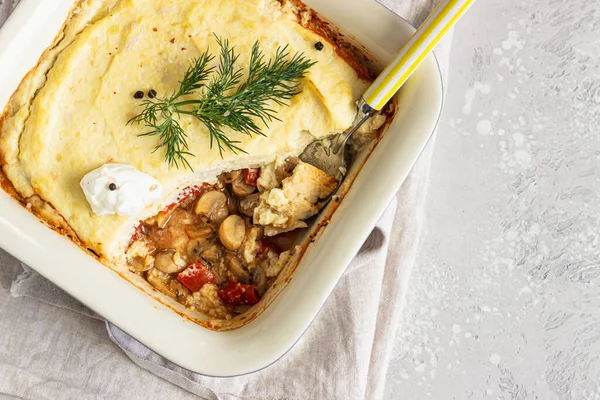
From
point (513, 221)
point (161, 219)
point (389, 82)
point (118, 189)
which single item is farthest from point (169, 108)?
point (513, 221)

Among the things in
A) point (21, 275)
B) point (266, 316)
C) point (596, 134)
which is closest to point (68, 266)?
point (21, 275)

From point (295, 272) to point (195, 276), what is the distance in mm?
440

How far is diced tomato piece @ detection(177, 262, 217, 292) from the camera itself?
254 centimetres

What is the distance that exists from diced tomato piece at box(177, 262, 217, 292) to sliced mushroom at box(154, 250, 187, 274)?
29mm

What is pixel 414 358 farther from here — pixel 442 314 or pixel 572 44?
pixel 572 44

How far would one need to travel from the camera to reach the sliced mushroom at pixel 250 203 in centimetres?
254

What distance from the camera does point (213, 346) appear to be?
231 cm

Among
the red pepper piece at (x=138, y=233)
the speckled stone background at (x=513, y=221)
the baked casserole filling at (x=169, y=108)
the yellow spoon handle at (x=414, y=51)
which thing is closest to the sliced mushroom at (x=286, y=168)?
the baked casserole filling at (x=169, y=108)

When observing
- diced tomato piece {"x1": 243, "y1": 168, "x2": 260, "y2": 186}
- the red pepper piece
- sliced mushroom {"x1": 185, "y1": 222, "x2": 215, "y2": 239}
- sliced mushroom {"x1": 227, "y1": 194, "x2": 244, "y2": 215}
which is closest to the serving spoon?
diced tomato piece {"x1": 243, "y1": 168, "x2": 260, "y2": 186}

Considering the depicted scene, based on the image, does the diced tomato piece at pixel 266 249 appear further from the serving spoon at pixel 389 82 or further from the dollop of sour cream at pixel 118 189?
the dollop of sour cream at pixel 118 189

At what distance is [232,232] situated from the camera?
99.9 inches

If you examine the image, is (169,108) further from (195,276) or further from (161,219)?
(195,276)

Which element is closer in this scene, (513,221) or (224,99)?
(224,99)

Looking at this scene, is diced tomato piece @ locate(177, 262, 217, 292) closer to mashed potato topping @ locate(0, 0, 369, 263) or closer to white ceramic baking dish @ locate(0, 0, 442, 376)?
white ceramic baking dish @ locate(0, 0, 442, 376)
